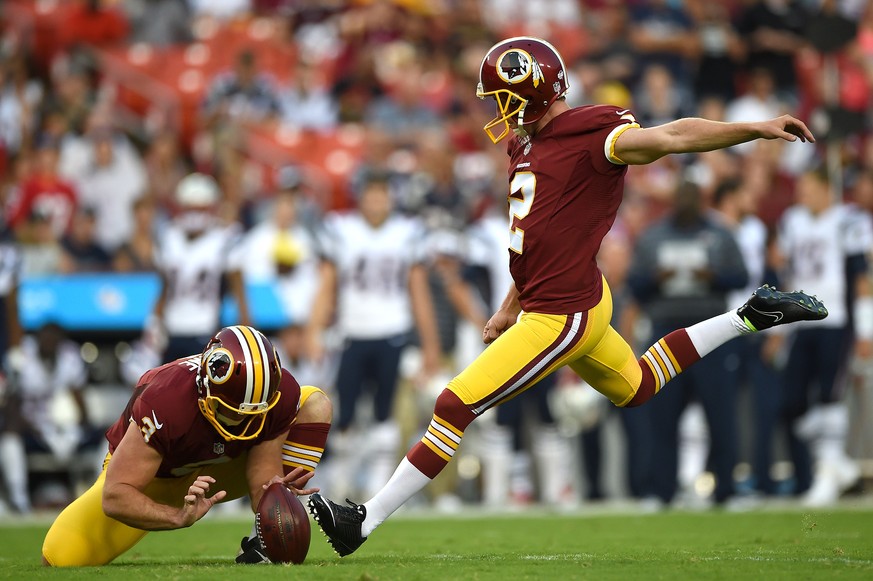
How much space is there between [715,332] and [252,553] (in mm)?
2286

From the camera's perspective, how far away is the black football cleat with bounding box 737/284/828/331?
589cm

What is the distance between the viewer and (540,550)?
637 centimetres

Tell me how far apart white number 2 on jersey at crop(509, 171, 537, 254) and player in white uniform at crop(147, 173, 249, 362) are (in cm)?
457

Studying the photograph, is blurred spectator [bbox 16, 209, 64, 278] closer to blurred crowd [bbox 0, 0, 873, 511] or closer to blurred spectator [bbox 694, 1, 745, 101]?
blurred crowd [bbox 0, 0, 873, 511]

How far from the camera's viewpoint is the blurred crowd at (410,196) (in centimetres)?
995

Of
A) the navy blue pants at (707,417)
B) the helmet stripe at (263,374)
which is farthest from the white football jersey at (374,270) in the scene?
the helmet stripe at (263,374)

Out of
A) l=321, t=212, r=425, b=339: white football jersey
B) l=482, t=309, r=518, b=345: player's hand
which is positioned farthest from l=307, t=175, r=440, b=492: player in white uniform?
l=482, t=309, r=518, b=345: player's hand

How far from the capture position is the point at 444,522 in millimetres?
8523

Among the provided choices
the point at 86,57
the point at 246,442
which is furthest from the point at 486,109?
the point at 246,442

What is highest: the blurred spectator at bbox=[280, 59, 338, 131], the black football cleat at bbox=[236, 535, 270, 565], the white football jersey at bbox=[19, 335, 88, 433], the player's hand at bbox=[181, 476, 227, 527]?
the blurred spectator at bbox=[280, 59, 338, 131]

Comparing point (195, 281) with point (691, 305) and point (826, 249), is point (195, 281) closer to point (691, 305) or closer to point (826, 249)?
point (691, 305)

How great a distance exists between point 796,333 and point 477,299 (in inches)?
98.1

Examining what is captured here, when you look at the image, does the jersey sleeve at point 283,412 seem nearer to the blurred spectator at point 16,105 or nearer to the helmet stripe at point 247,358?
the helmet stripe at point 247,358

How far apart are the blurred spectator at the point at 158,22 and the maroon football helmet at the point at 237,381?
11097 mm
